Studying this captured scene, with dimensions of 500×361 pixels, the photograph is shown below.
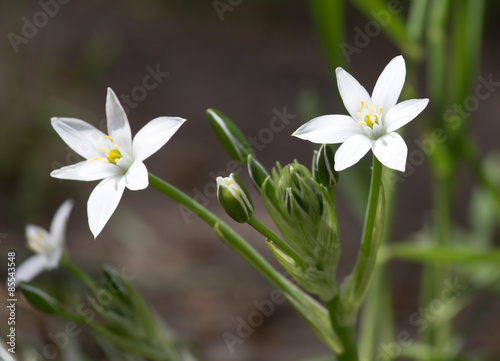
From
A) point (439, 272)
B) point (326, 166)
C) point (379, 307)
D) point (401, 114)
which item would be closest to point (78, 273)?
point (326, 166)

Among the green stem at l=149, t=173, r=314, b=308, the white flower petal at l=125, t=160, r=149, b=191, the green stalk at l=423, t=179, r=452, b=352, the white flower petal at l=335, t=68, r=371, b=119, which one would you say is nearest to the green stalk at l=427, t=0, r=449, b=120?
the green stalk at l=423, t=179, r=452, b=352

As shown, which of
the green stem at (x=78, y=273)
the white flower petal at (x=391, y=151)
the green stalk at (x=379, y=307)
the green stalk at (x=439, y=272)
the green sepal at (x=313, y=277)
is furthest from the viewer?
the green stalk at (x=439, y=272)

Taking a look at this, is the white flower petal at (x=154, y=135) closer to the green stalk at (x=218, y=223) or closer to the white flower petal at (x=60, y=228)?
the green stalk at (x=218, y=223)

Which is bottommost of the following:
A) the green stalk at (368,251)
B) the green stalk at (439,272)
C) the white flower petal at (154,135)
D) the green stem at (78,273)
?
the green stalk at (439,272)

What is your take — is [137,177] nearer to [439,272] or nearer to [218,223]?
[218,223]

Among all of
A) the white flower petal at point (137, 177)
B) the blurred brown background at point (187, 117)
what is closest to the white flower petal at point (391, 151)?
the white flower petal at point (137, 177)

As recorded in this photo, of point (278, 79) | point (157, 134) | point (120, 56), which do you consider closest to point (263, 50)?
point (278, 79)
